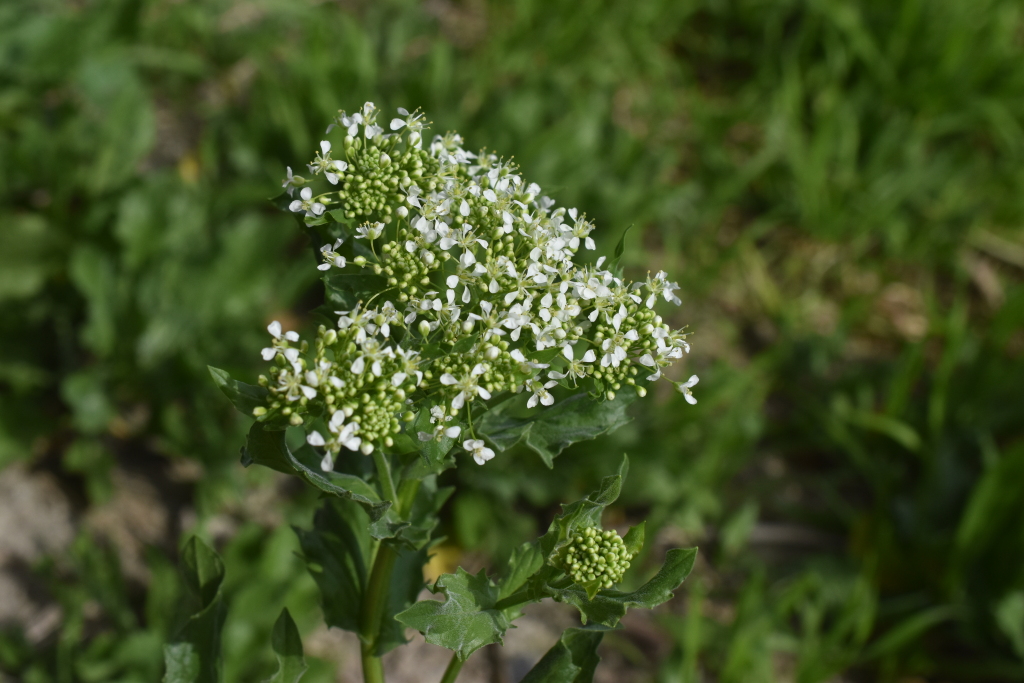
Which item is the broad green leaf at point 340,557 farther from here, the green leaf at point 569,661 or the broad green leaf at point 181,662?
the green leaf at point 569,661

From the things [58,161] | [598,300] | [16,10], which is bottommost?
[58,161]

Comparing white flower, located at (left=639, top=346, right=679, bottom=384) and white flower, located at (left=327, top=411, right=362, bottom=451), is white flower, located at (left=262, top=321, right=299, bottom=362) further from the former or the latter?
white flower, located at (left=639, top=346, right=679, bottom=384)

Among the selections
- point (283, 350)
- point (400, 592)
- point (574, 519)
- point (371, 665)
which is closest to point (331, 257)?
point (283, 350)

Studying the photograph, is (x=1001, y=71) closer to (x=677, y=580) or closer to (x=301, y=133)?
(x=301, y=133)

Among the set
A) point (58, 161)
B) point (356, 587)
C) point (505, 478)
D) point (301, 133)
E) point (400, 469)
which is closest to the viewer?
point (400, 469)

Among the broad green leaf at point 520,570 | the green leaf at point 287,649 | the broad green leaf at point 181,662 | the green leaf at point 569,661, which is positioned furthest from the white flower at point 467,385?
the broad green leaf at point 181,662

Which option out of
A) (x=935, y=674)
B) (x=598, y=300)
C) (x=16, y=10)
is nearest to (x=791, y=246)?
(x=935, y=674)
